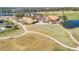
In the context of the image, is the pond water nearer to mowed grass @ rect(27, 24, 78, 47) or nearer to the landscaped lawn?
mowed grass @ rect(27, 24, 78, 47)

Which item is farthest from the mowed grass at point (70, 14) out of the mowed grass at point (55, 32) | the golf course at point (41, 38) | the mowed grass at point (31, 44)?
the mowed grass at point (31, 44)

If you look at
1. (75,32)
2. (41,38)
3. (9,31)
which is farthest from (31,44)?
(75,32)

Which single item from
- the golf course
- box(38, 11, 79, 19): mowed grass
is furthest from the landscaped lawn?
box(38, 11, 79, 19): mowed grass

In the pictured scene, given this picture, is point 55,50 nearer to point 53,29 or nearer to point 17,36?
point 53,29

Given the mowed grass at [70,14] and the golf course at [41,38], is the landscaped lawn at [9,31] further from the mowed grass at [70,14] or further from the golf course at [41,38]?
the mowed grass at [70,14]
